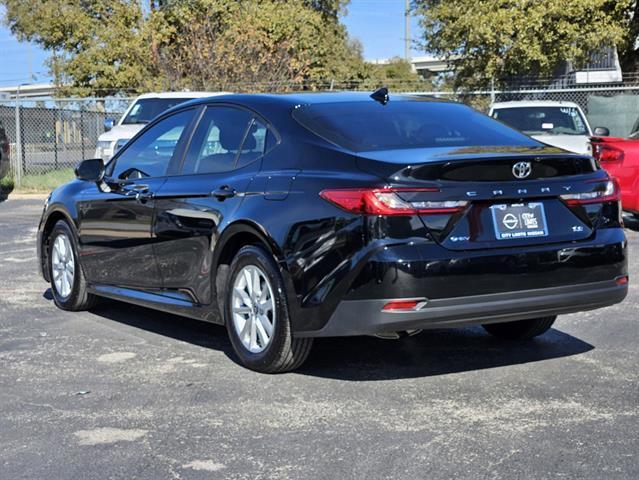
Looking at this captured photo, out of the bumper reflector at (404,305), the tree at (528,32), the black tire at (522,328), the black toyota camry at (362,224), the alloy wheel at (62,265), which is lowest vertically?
the black tire at (522,328)

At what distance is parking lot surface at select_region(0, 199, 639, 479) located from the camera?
414 centimetres

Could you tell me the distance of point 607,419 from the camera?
467 centimetres

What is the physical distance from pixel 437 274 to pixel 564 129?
1099cm

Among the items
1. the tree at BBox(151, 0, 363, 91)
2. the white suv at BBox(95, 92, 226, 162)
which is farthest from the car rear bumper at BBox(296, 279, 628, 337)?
the tree at BBox(151, 0, 363, 91)

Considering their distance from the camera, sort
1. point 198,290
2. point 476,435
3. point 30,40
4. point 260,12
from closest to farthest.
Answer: point 476,435 < point 198,290 < point 260,12 < point 30,40

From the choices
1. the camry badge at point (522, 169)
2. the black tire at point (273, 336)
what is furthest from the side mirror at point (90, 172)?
the camry badge at point (522, 169)

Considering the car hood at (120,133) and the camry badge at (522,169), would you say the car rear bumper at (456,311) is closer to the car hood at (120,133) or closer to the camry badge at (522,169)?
the camry badge at (522,169)

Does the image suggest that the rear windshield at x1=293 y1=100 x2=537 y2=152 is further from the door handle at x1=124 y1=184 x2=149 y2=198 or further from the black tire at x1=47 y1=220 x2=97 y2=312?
the black tire at x1=47 y1=220 x2=97 y2=312

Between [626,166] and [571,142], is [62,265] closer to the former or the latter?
[626,166]

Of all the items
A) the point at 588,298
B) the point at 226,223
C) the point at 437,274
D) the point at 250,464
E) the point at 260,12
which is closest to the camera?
the point at 250,464

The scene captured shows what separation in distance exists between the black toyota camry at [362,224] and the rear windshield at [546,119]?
9058 mm

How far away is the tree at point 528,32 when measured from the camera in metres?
23.7

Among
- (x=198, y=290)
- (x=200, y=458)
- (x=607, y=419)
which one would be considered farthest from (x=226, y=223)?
(x=607, y=419)

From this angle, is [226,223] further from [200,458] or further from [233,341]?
[200,458]
